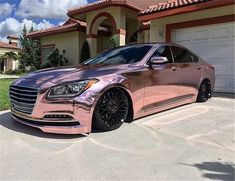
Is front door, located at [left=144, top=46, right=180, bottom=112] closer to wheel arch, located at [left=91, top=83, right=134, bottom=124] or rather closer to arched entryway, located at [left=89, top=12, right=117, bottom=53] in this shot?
wheel arch, located at [left=91, top=83, right=134, bottom=124]

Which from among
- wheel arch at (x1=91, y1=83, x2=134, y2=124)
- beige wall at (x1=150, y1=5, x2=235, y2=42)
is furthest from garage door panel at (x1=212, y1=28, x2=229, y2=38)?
wheel arch at (x1=91, y1=83, x2=134, y2=124)

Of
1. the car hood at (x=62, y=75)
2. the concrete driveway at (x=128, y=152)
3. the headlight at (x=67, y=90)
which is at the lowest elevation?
the concrete driveway at (x=128, y=152)

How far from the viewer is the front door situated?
5.54 metres

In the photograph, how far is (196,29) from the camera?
10812mm

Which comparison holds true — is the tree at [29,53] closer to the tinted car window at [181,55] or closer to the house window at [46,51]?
the house window at [46,51]

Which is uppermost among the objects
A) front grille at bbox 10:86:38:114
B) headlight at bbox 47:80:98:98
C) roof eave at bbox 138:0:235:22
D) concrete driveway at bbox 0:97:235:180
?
roof eave at bbox 138:0:235:22

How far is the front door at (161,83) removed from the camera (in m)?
5.54

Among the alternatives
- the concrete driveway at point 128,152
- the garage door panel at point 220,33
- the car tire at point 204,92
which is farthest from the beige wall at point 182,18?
the concrete driveway at point 128,152

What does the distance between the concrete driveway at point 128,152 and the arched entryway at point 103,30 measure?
10420mm

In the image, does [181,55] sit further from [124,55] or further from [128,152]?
[128,152]

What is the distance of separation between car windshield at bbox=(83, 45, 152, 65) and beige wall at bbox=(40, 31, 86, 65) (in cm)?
1334

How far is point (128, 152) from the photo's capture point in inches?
156

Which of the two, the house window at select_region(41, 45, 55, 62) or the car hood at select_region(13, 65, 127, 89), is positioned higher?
the house window at select_region(41, 45, 55, 62)

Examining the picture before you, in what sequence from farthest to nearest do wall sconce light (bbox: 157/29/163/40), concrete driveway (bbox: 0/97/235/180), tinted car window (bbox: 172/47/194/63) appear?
wall sconce light (bbox: 157/29/163/40), tinted car window (bbox: 172/47/194/63), concrete driveway (bbox: 0/97/235/180)
